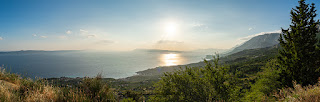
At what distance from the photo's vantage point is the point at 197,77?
57.8ft

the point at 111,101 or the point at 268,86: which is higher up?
the point at 111,101

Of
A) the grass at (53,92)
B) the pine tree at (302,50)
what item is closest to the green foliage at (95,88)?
the grass at (53,92)

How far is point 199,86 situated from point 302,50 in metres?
19.2

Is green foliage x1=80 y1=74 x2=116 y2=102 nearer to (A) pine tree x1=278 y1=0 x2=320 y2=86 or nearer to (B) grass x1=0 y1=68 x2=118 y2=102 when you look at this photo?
(B) grass x1=0 y1=68 x2=118 y2=102

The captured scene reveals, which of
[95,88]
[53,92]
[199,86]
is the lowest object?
[199,86]

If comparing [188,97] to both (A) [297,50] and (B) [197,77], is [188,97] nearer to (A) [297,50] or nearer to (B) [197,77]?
(B) [197,77]

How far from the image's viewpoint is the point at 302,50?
2091 centimetres

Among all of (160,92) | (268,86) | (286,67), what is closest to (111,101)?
(160,92)

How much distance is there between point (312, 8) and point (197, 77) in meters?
23.3

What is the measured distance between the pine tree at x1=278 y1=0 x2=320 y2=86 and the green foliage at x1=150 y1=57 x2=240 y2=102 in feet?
40.3

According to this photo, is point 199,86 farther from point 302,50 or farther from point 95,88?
point 302,50

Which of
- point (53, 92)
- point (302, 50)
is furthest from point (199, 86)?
point (302, 50)

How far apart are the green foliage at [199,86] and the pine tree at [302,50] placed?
12.3 meters

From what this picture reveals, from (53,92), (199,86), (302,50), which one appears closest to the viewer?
(53,92)
